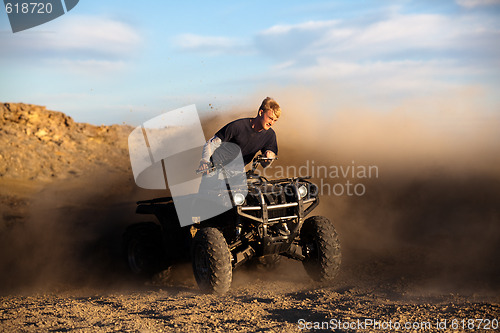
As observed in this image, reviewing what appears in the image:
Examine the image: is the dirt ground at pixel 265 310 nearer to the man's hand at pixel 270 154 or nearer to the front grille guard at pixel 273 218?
the front grille guard at pixel 273 218

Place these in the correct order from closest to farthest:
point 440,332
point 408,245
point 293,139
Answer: point 440,332, point 408,245, point 293,139

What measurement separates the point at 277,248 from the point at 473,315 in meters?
2.30

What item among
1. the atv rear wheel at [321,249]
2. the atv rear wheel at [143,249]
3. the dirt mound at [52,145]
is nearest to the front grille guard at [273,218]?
the atv rear wheel at [321,249]

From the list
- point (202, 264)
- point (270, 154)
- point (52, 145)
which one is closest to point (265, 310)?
point (202, 264)

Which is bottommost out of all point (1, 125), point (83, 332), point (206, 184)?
point (83, 332)

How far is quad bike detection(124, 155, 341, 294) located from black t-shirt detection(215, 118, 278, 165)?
0.22 metres

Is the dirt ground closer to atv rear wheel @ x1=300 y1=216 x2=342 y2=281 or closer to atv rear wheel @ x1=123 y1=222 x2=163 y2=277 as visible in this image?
atv rear wheel @ x1=300 y1=216 x2=342 y2=281

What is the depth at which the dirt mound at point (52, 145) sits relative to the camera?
19.4 m

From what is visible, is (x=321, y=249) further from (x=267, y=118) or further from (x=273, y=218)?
(x=267, y=118)

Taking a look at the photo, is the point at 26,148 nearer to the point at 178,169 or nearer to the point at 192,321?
the point at 178,169

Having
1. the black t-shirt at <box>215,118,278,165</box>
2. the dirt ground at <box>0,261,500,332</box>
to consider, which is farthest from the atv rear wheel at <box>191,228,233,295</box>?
the black t-shirt at <box>215,118,278,165</box>

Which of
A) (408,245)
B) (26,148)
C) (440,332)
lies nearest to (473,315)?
(440,332)

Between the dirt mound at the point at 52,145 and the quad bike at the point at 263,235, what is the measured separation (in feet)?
47.1

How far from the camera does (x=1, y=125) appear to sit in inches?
945
